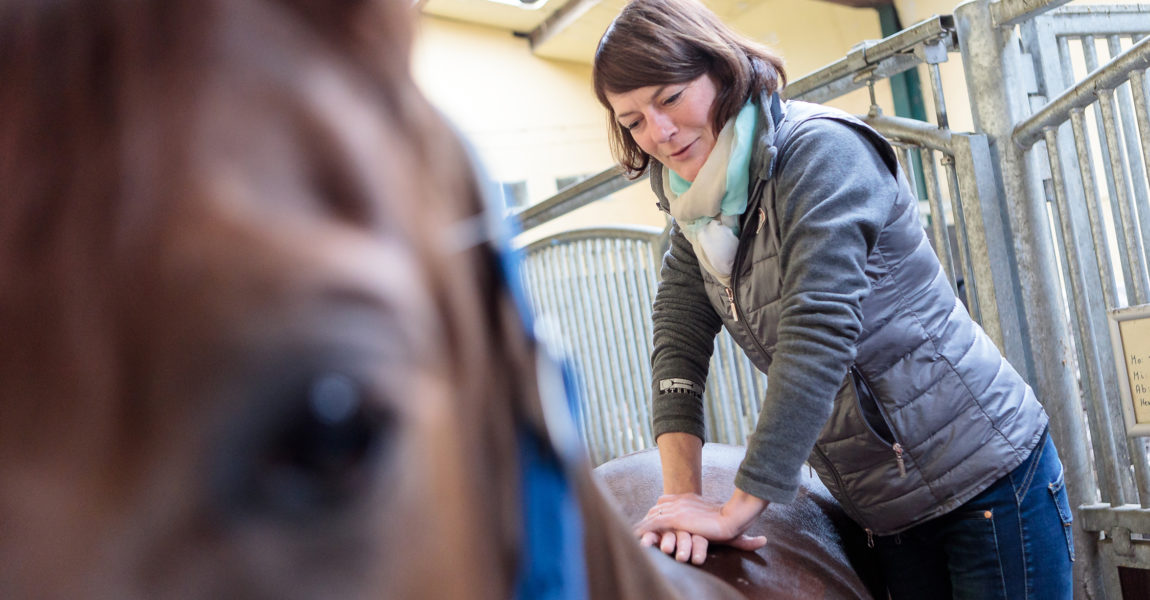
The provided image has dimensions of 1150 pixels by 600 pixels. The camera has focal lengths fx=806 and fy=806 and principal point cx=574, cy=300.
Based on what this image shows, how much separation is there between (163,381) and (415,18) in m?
0.12

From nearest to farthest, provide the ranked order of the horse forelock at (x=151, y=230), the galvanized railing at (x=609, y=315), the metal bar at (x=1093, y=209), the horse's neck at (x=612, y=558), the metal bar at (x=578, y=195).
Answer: the horse forelock at (x=151, y=230) → the horse's neck at (x=612, y=558) → the metal bar at (x=1093, y=209) → the metal bar at (x=578, y=195) → the galvanized railing at (x=609, y=315)

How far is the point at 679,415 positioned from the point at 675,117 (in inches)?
15.9

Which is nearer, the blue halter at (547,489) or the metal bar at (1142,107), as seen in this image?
the blue halter at (547,489)

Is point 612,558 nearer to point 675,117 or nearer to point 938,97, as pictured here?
point 675,117

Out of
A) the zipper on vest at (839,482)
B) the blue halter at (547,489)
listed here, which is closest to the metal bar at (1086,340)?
the zipper on vest at (839,482)

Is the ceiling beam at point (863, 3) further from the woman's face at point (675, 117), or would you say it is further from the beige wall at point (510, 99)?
the woman's face at point (675, 117)

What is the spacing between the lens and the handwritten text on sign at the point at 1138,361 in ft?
4.27

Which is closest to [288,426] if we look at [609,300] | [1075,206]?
[1075,206]

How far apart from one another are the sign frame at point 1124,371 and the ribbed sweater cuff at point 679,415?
755 mm

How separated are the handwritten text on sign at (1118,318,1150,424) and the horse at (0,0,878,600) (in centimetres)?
144

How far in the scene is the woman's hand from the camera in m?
0.88

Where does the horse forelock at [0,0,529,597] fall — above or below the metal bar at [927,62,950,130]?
below

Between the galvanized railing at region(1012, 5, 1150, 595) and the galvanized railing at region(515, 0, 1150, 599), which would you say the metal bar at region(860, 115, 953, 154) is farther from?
Answer: the galvanized railing at region(1012, 5, 1150, 595)

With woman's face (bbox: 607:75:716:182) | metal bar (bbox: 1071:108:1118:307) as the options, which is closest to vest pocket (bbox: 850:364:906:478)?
woman's face (bbox: 607:75:716:182)
